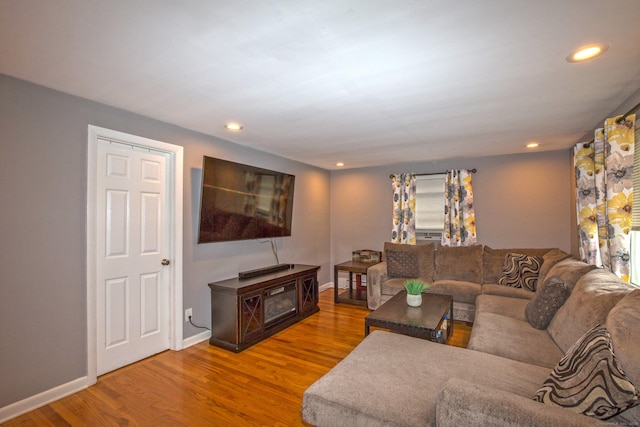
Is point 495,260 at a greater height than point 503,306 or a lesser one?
greater

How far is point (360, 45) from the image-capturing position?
5.42ft

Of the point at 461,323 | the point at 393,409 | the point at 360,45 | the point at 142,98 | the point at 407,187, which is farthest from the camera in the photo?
the point at 407,187

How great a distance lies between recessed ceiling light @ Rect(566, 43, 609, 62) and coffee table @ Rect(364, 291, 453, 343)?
2073 millimetres

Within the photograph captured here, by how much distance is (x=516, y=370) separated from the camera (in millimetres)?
1688

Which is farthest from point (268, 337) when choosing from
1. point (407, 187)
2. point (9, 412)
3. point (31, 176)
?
point (407, 187)

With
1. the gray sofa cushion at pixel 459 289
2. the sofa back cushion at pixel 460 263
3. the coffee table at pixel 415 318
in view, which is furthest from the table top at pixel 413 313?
the sofa back cushion at pixel 460 263

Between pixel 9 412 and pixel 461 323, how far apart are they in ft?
14.1

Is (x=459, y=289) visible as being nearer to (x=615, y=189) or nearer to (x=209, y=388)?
(x=615, y=189)

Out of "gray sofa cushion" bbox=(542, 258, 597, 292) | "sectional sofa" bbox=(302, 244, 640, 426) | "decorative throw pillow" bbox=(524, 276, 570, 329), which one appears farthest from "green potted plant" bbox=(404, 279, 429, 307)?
"gray sofa cushion" bbox=(542, 258, 597, 292)

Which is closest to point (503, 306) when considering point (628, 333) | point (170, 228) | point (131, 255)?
point (628, 333)

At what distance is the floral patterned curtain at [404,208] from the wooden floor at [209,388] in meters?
1.95

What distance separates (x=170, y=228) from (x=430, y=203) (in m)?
3.95

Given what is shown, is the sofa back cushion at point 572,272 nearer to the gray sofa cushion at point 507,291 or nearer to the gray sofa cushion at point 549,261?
the gray sofa cushion at point 549,261

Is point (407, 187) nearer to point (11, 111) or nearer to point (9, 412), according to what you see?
point (11, 111)
